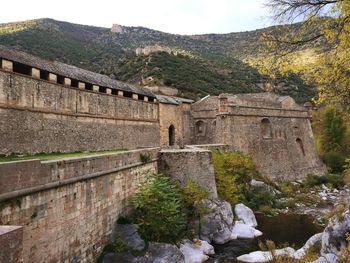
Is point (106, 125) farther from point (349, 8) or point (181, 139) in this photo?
point (349, 8)

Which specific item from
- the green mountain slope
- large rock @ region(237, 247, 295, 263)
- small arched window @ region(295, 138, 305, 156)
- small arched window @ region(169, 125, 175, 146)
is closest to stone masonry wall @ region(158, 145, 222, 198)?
large rock @ region(237, 247, 295, 263)

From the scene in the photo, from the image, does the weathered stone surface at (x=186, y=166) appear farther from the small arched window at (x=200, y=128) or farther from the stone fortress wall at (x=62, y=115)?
the small arched window at (x=200, y=128)

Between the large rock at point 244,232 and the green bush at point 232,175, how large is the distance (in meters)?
1.97

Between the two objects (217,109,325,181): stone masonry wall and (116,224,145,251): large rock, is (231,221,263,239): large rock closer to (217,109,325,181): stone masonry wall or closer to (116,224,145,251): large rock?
(116,224,145,251): large rock

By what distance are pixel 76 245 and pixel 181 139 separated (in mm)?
17447

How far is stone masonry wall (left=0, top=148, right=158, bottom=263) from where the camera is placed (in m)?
6.36

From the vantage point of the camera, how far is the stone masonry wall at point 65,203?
6.36 metres

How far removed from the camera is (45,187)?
7.09m

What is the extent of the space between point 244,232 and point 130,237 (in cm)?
669

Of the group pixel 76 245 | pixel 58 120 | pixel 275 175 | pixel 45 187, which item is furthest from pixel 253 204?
pixel 45 187

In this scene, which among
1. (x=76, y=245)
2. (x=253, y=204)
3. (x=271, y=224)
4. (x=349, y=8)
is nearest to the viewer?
(x=349, y=8)

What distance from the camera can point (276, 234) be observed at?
15.8 m

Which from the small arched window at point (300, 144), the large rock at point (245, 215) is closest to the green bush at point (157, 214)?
the large rock at point (245, 215)

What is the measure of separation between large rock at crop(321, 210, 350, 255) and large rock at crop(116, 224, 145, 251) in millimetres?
5260
